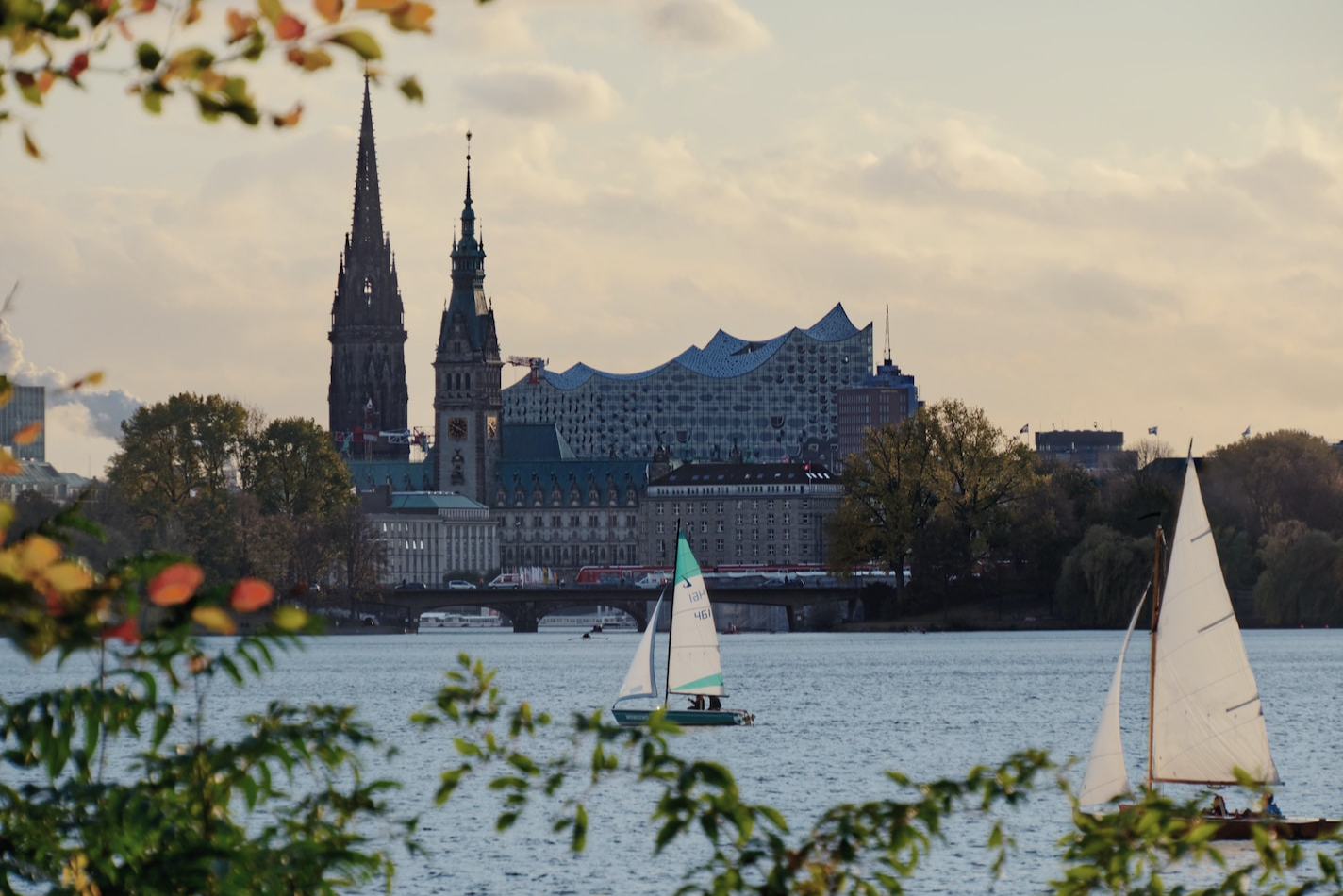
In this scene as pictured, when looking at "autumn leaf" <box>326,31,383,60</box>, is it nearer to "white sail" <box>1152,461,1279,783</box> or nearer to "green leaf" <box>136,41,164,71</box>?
"green leaf" <box>136,41,164,71</box>

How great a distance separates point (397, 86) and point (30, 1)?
0.78m

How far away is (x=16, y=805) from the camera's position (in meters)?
8.77

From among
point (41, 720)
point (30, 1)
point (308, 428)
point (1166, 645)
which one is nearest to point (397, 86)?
point (30, 1)

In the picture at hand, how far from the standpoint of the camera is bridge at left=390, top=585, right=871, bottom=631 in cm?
15912

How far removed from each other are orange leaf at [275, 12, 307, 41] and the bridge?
15128 cm

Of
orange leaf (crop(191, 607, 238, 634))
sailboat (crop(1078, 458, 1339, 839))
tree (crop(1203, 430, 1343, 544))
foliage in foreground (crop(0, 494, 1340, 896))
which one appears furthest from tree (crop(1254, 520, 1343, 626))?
orange leaf (crop(191, 607, 238, 634))

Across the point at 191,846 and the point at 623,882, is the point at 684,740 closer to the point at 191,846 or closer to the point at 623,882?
the point at 623,882

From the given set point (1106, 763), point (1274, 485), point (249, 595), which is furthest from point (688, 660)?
point (1274, 485)

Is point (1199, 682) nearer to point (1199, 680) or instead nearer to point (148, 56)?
point (1199, 680)

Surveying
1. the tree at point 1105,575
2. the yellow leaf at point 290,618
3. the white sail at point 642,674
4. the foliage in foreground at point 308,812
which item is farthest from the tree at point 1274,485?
the yellow leaf at point 290,618

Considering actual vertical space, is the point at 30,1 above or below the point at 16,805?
above

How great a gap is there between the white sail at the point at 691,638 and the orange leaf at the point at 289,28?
2354 inches

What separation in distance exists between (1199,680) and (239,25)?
31.8 metres

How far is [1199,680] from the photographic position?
3534cm
